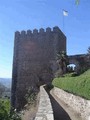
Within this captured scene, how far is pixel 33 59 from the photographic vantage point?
40.1 m

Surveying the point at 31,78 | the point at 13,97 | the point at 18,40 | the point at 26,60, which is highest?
the point at 18,40

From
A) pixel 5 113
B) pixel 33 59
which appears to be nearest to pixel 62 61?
pixel 33 59

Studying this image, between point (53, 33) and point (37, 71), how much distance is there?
5.80 m

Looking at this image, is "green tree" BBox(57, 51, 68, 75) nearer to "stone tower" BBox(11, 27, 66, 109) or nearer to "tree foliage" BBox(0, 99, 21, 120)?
"stone tower" BBox(11, 27, 66, 109)

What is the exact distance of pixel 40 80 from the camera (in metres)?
38.8

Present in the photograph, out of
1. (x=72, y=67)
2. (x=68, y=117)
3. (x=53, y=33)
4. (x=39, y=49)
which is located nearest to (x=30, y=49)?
(x=39, y=49)

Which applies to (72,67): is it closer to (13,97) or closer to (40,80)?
(40,80)

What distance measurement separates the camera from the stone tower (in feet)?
127

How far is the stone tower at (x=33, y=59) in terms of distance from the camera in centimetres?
3878

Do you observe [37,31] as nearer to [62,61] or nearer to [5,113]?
[62,61]

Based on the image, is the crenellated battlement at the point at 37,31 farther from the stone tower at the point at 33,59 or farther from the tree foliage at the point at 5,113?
the tree foliage at the point at 5,113

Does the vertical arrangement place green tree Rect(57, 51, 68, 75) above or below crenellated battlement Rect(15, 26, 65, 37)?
below

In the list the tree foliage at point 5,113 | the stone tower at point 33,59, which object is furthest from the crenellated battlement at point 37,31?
the tree foliage at point 5,113

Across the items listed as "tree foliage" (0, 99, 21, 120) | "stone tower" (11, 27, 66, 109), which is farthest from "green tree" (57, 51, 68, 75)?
"tree foliage" (0, 99, 21, 120)
